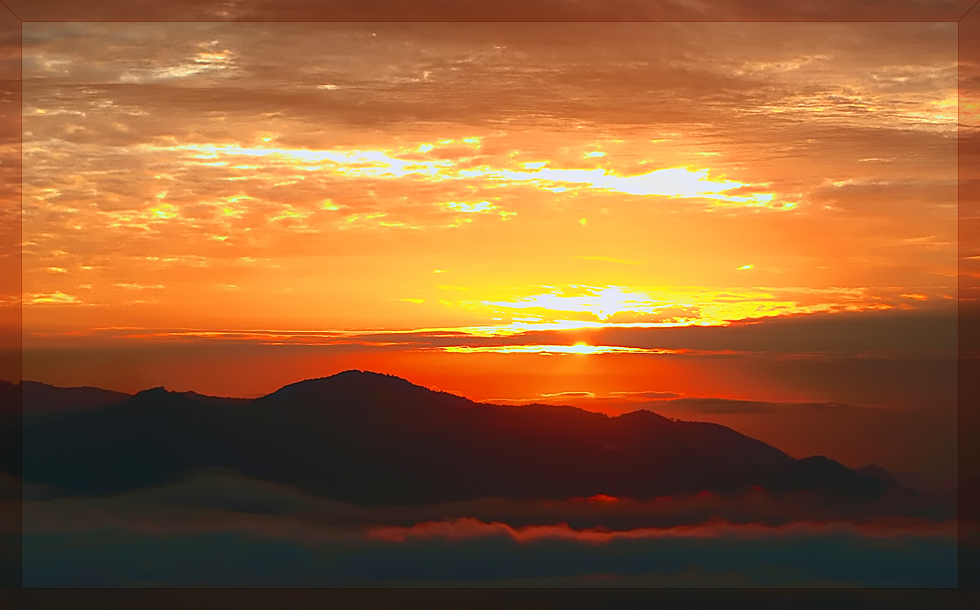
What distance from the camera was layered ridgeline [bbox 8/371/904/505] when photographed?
172 inches

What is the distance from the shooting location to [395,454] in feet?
15.8

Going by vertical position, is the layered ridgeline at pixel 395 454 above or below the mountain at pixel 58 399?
below

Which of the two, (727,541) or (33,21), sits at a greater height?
(33,21)

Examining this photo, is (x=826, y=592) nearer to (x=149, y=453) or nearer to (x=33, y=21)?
(x=149, y=453)

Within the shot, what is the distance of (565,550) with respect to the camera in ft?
14.0

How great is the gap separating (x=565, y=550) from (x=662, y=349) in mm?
1349

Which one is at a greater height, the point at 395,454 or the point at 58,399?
the point at 58,399

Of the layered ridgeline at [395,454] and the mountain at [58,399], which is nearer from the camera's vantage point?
the mountain at [58,399]

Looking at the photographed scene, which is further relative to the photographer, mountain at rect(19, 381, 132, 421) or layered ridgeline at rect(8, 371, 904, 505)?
layered ridgeline at rect(8, 371, 904, 505)

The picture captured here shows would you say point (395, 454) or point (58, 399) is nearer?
point (58, 399)

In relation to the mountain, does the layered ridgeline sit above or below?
below

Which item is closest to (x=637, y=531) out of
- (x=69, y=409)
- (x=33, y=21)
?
(x=69, y=409)

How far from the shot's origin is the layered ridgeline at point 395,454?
172 inches

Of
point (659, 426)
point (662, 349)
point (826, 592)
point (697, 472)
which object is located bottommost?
point (826, 592)
